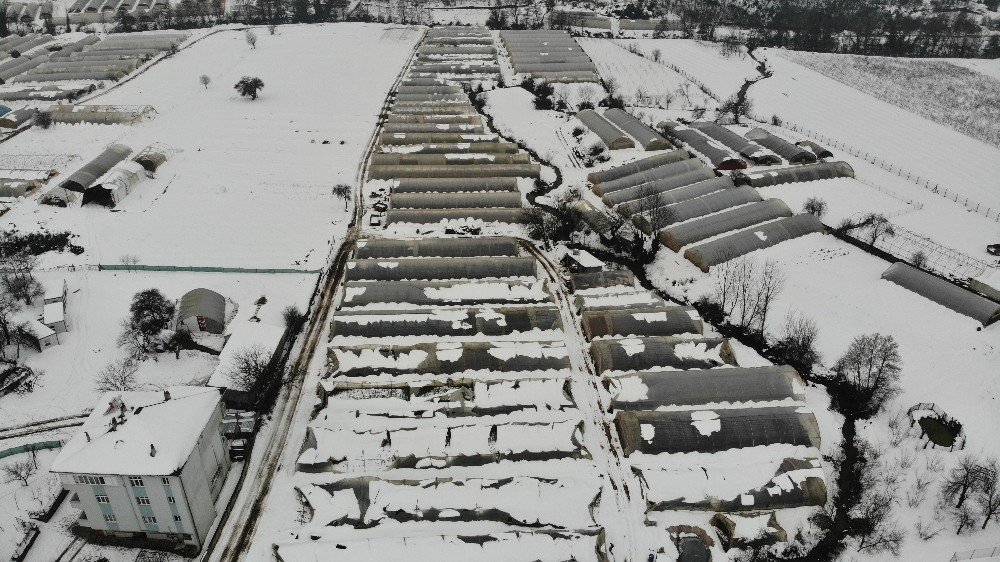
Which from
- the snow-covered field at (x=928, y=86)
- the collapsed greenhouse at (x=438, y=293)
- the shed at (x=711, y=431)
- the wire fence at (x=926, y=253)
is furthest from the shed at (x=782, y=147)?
the shed at (x=711, y=431)

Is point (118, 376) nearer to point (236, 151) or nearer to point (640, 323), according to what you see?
point (640, 323)

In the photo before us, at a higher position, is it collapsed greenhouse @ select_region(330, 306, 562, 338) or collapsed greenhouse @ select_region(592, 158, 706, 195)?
collapsed greenhouse @ select_region(592, 158, 706, 195)

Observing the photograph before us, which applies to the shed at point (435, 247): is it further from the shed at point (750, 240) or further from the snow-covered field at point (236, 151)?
the shed at point (750, 240)

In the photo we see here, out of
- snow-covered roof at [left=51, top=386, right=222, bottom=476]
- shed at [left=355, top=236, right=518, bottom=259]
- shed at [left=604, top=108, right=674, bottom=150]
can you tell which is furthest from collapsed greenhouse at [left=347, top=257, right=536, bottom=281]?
shed at [left=604, top=108, right=674, bottom=150]

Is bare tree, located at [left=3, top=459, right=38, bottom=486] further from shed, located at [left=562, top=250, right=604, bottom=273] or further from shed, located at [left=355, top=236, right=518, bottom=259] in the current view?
shed, located at [left=562, top=250, right=604, bottom=273]

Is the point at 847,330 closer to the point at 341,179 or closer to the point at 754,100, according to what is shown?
the point at 341,179

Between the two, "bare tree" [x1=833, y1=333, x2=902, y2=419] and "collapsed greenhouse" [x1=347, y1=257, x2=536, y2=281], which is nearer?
"bare tree" [x1=833, y1=333, x2=902, y2=419]

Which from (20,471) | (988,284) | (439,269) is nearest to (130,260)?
(20,471)
